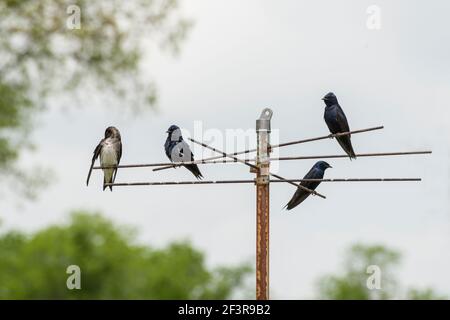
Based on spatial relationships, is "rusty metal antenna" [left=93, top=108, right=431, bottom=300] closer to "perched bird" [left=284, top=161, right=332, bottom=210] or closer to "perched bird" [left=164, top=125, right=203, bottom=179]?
"perched bird" [left=284, top=161, right=332, bottom=210]

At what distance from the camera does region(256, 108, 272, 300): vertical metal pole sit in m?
9.34

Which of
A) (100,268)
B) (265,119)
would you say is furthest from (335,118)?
(100,268)

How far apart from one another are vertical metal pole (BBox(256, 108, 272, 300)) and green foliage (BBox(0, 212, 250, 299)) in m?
42.4

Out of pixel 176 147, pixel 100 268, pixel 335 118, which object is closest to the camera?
pixel 335 118

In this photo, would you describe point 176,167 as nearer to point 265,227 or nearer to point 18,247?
point 265,227

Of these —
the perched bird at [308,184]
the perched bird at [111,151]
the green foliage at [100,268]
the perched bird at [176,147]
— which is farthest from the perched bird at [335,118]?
the green foliage at [100,268]

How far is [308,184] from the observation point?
1259 cm

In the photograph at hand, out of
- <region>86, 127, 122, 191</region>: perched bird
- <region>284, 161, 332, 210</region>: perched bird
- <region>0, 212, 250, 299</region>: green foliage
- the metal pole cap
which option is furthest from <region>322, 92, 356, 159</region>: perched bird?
<region>0, 212, 250, 299</region>: green foliage

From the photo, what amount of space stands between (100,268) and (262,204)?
47.6 meters

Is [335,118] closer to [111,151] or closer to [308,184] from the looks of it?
[308,184]

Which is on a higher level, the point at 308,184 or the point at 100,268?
the point at 308,184

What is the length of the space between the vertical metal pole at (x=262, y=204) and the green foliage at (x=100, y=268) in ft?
139
